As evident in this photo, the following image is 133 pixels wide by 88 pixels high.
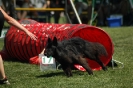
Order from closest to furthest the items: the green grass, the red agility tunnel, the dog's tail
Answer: the green grass, the dog's tail, the red agility tunnel

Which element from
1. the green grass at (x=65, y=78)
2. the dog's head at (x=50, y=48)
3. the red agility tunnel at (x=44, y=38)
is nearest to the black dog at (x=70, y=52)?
the dog's head at (x=50, y=48)

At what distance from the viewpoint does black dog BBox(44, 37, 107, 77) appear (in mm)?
6393

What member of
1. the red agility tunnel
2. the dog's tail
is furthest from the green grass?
the red agility tunnel

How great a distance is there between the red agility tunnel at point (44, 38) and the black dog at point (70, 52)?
56cm

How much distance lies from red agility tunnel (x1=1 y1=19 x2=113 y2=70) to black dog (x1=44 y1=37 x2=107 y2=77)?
557mm

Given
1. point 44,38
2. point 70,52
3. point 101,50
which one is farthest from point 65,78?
point 44,38

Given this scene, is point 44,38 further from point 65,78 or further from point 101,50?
point 65,78

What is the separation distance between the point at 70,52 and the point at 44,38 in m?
1.77

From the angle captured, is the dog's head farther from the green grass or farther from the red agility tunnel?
the red agility tunnel


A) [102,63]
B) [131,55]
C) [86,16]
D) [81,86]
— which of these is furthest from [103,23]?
[81,86]

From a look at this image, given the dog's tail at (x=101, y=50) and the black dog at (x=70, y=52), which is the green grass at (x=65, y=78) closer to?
the black dog at (x=70, y=52)

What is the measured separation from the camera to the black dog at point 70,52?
6.39 meters


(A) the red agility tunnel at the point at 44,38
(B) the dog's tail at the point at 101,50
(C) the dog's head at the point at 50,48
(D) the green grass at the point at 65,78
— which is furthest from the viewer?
(A) the red agility tunnel at the point at 44,38

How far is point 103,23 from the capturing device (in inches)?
818
